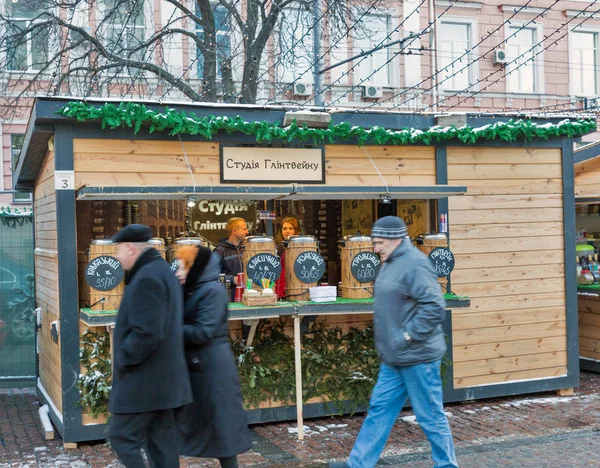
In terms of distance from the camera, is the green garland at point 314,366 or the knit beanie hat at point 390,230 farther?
the green garland at point 314,366

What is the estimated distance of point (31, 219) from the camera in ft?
31.2

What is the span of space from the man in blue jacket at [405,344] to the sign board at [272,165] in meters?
2.44

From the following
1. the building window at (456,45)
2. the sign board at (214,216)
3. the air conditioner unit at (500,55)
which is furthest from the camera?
the building window at (456,45)

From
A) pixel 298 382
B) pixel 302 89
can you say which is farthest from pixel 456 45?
pixel 298 382

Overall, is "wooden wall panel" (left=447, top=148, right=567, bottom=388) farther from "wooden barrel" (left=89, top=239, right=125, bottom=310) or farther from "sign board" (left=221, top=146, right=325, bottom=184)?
"wooden barrel" (left=89, top=239, right=125, bottom=310)

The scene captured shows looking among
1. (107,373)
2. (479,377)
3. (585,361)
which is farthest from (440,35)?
(107,373)

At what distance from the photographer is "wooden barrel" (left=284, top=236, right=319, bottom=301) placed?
703 cm

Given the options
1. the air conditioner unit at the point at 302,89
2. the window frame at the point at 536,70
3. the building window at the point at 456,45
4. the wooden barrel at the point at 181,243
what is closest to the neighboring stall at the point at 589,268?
the wooden barrel at the point at 181,243

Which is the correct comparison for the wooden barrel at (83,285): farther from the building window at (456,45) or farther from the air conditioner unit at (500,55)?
the building window at (456,45)

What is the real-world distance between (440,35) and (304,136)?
17.3 metres

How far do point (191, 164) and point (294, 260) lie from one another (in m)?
1.28

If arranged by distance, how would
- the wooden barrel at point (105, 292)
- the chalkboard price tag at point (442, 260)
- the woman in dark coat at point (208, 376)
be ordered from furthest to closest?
the chalkboard price tag at point (442, 260)
the wooden barrel at point (105, 292)
the woman in dark coat at point (208, 376)

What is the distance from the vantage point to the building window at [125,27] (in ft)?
45.9

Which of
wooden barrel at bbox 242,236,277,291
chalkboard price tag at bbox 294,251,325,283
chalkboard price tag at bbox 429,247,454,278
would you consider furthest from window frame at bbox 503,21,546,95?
wooden barrel at bbox 242,236,277,291
